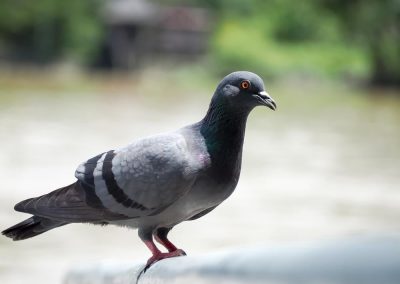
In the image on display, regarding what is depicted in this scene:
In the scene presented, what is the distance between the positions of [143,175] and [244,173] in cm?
981

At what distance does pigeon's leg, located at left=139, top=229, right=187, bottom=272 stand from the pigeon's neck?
1.02 feet

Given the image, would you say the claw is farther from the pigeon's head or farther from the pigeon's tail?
the pigeon's head

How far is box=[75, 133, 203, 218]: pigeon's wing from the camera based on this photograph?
2.32 meters

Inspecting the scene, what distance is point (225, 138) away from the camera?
2.26 metres

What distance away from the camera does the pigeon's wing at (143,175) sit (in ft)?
7.62

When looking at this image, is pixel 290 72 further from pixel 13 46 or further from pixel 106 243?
pixel 106 243

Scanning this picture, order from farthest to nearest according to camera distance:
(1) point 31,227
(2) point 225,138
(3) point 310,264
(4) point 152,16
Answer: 1. (4) point 152,16
2. (1) point 31,227
3. (2) point 225,138
4. (3) point 310,264

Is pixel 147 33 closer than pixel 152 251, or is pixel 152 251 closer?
pixel 152 251

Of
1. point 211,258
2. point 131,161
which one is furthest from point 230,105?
point 211,258

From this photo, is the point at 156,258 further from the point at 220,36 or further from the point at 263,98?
the point at 220,36

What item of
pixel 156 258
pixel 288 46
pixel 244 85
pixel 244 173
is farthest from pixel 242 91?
pixel 288 46

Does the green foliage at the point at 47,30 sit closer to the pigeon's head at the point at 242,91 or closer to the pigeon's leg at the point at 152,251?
the pigeon's leg at the point at 152,251

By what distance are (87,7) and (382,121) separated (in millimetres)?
38342

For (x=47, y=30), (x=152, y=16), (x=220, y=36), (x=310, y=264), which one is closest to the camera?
(x=310, y=264)
